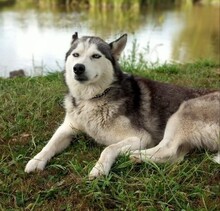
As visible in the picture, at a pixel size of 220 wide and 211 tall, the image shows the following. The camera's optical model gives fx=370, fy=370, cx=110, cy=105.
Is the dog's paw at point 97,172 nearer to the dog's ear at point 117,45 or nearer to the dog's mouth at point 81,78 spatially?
the dog's mouth at point 81,78

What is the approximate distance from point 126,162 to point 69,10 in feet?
49.3

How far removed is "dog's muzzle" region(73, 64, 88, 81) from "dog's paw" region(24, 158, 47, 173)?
85 centimetres

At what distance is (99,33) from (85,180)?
8551 mm

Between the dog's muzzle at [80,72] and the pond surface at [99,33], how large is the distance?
12.3ft

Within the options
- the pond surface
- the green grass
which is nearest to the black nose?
the green grass

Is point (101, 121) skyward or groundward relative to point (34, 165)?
skyward

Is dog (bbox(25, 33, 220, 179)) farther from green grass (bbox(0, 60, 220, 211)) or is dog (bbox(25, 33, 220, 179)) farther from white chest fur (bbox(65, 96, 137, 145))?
green grass (bbox(0, 60, 220, 211))

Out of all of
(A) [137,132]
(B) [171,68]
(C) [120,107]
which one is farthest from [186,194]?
(B) [171,68]

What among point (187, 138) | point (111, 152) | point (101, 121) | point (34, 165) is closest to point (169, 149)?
point (187, 138)

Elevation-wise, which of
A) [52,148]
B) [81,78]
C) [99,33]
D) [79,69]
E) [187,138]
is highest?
[79,69]

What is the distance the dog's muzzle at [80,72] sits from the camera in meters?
3.41

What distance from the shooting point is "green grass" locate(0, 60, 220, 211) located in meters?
2.72

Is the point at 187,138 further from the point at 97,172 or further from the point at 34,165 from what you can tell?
the point at 34,165

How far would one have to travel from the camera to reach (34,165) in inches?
Answer: 123
